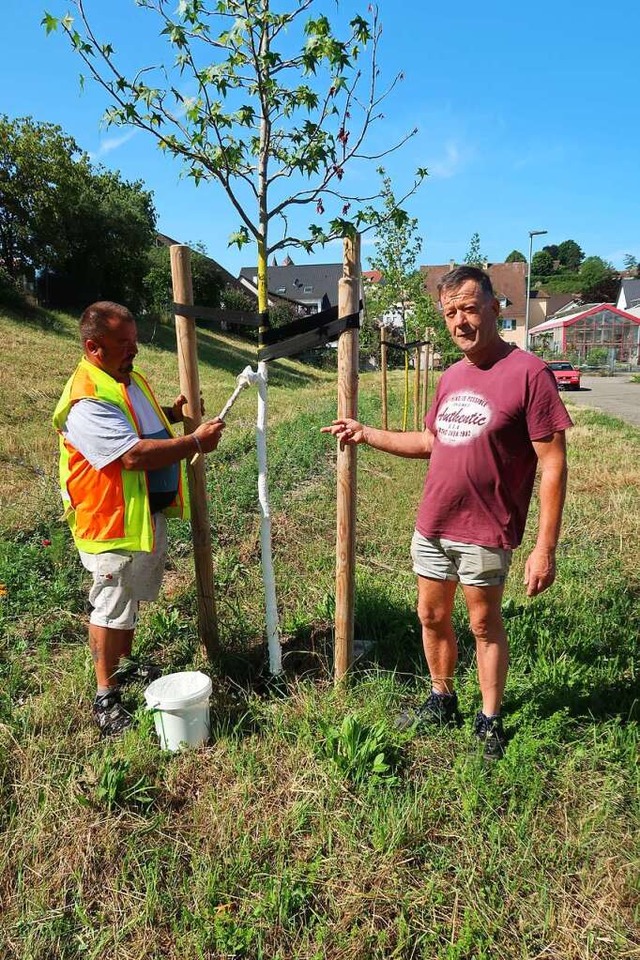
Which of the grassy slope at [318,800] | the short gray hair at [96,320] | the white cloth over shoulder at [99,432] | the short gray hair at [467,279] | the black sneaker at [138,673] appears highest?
the short gray hair at [467,279]

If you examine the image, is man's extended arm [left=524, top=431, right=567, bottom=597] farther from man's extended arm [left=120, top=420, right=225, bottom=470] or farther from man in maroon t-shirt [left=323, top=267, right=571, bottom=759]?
man's extended arm [left=120, top=420, right=225, bottom=470]

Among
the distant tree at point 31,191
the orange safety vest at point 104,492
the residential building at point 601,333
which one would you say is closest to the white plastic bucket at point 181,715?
the orange safety vest at point 104,492

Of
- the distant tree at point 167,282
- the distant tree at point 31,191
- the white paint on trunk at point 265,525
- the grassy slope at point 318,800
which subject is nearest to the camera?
the grassy slope at point 318,800

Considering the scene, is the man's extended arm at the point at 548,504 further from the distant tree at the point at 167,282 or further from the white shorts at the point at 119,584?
the distant tree at the point at 167,282

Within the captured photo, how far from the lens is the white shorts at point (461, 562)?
7.75 ft

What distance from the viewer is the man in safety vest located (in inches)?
96.3

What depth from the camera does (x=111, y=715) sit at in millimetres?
2652

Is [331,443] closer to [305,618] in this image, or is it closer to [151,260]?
[305,618]

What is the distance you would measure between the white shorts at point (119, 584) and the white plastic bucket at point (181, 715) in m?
0.36

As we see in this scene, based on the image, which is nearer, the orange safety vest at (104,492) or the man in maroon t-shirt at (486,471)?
the man in maroon t-shirt at (486,471)

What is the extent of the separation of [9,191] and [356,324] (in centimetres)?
2123

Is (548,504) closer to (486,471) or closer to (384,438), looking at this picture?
(486,471)

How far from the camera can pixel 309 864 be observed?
6.66 ft

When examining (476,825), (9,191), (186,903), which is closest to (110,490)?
(186,903)
